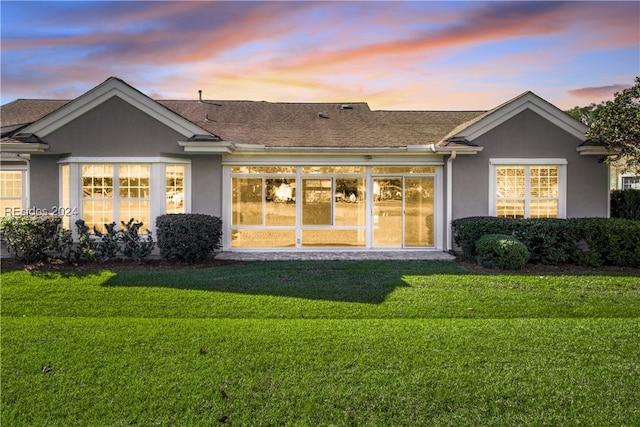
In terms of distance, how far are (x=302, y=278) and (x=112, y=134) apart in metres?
7.60

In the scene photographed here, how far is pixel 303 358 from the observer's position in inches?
205

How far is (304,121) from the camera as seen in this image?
16219 mm

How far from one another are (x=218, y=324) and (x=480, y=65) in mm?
13161

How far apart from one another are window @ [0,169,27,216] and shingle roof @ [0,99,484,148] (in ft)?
5.64

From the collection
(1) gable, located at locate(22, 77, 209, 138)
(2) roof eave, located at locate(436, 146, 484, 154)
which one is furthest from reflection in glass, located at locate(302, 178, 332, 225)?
(2) roof eave, located at locate(436, 146, 484, 154)

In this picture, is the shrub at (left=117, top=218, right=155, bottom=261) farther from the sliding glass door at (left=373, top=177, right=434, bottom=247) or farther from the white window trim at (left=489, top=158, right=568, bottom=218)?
the white window trim at (left=489, top=158, right=568, bottom=218)

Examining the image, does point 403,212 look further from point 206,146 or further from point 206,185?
point 206,146

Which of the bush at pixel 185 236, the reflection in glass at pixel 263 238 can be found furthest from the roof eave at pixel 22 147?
the reflection in glass at pixel 263 238

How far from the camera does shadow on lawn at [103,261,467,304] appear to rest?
327 inches

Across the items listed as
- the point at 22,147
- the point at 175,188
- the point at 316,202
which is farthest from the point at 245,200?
the point at 22,147

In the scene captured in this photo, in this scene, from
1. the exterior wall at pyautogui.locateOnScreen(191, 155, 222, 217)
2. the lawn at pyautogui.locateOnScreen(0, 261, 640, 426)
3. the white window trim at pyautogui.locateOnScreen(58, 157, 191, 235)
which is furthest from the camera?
the exterior wall at pyautogui.locateOnScreen(191, 155, 222, 217)

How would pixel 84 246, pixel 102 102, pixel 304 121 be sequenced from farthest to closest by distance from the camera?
pixel 304 121 → pixel 102 102 → pixel 84 246

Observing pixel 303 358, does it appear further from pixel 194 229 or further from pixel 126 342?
pixel 194 229

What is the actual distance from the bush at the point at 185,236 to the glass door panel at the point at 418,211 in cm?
640
